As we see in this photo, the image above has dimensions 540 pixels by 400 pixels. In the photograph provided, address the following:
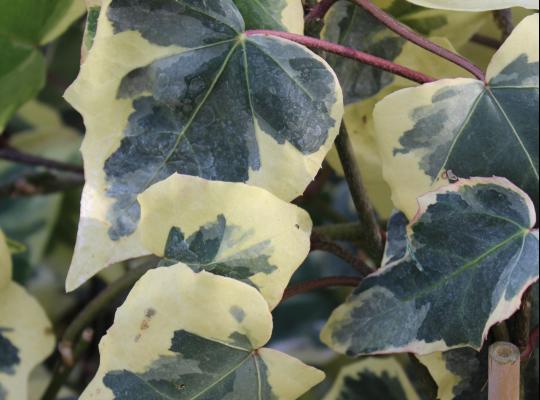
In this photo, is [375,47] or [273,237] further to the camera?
[375,47]

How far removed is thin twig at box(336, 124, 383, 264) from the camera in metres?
0.42

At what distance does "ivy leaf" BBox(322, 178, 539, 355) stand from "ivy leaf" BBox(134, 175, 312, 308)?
7 cm

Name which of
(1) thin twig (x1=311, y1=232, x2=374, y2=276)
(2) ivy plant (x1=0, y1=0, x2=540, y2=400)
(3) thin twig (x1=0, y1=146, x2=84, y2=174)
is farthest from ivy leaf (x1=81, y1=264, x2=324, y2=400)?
(3) thin twig (x1=0, y1=146, x2=84, y2=174)

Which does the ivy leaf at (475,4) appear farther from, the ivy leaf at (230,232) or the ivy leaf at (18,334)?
the ivy leaf at (18,334)

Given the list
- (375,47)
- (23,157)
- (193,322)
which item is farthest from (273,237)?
(23,157)

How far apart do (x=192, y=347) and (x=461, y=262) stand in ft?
0.47

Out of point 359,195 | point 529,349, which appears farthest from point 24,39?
point 529,349

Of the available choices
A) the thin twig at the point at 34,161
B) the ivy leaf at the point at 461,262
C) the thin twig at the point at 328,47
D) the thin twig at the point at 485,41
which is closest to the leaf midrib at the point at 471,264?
the ivy leaf at the point at 461,262

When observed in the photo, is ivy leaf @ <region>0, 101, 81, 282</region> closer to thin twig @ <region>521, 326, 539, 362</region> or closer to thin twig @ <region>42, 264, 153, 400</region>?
thin twig @ <region>42, 264, 153, 400</region>

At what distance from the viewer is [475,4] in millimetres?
411

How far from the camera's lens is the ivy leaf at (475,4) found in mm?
408

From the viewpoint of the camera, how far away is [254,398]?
0.39 m

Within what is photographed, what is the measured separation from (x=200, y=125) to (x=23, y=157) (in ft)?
1.16

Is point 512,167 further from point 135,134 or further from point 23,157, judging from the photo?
point 23,157
